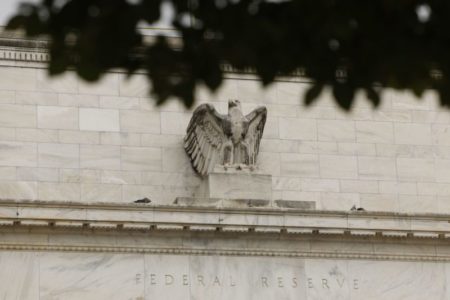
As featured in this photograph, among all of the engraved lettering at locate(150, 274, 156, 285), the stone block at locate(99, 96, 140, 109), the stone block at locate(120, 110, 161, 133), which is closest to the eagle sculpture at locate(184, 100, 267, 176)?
the stone block at locate(120, 110, 161, 133)

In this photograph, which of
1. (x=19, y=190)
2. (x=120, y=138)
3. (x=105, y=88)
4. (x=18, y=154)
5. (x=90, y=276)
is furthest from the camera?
(x=105, y=88)

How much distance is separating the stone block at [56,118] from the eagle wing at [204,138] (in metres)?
2.18

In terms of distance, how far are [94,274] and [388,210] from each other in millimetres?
6355

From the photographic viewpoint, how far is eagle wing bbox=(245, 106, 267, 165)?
29.7 metres

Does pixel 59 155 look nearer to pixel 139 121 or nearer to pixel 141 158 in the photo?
pixel 141 158

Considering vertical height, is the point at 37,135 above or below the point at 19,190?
above

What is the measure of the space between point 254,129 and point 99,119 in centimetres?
295

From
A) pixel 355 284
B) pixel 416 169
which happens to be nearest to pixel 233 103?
pixel 355 284

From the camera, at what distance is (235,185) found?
29.4m

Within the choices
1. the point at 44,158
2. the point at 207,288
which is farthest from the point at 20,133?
the point at 207,288

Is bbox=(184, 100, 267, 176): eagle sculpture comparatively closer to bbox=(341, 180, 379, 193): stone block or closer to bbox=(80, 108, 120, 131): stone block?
bbox=(80, 108, 120, 131): stone block

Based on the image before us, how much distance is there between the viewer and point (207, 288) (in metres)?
28.3

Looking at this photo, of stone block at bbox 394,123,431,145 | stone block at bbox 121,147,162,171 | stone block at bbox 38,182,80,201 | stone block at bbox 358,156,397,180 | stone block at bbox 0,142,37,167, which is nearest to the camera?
stone block at bbox 38,182,80,201

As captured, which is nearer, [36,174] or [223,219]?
[223,219]
